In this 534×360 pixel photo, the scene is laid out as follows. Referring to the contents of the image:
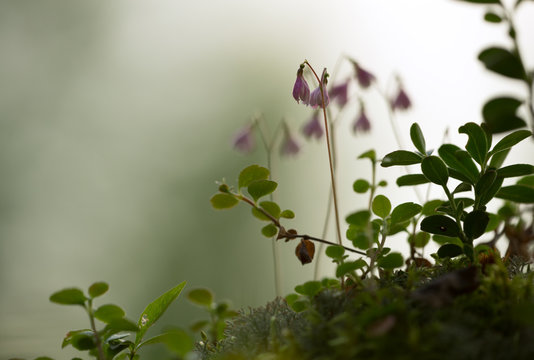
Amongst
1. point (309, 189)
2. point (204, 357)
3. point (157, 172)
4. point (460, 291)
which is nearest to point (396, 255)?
point (460, 291)

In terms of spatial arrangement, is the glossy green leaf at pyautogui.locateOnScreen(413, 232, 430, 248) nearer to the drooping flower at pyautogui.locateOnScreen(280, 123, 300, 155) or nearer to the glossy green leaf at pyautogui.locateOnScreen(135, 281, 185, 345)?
the glossy green leaf at pyautogui.locateOnScreen(135, 281, 185, 345)

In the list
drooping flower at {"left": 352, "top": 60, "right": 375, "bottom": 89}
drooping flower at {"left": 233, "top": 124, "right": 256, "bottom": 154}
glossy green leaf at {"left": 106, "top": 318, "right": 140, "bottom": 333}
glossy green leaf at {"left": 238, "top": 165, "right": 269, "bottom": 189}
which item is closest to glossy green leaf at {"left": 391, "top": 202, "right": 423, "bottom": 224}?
glossy green leaf at {"left": 238, "top": 165, "right": 269, "bottom": 189}

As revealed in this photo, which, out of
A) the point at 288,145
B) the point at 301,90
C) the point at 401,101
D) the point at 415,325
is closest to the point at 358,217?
the point at 415,325

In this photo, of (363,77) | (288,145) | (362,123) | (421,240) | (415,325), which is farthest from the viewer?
(288,145)

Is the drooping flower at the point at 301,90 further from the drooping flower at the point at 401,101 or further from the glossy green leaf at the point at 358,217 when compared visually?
the drooping flower at the point at 401,101

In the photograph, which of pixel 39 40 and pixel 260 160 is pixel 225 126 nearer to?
pixel 260 160

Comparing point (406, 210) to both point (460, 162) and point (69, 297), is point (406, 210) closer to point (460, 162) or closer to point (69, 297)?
point (460, 162)

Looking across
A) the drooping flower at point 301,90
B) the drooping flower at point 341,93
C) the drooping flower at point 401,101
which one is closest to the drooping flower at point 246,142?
the drooping flower at point 341,93

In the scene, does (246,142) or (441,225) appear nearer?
(441,225)
